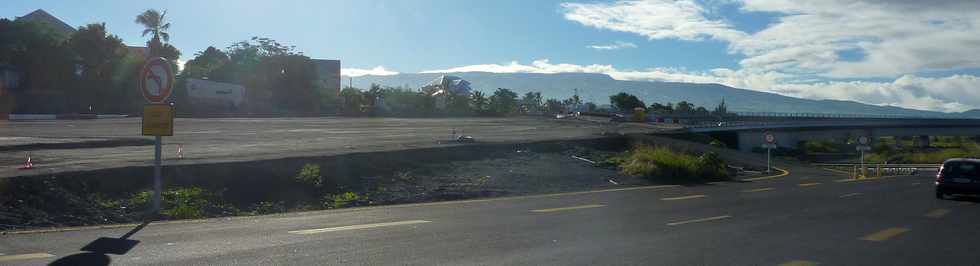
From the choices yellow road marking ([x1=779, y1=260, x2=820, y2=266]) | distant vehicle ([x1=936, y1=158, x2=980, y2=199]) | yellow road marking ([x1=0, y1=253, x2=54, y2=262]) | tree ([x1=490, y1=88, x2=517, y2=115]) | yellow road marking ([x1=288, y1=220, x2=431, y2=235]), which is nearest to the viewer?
yellow road marking ([x1=0, y1=253, x2=54, y2=262])

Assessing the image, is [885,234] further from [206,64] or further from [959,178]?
[206,64]

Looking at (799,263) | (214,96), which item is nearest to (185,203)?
(799,263)

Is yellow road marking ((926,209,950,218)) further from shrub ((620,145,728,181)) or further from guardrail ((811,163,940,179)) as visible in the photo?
guardrail ((811,163,940,179))

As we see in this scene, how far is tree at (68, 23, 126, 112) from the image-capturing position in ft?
219

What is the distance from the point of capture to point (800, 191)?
74.9ft

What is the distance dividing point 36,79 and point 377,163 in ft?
178

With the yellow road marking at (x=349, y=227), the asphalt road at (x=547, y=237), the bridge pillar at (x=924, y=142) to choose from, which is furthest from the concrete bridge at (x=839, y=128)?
the yellow road marking at (x=349, y=227)

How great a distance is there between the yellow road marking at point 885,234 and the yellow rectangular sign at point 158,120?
10.4 m

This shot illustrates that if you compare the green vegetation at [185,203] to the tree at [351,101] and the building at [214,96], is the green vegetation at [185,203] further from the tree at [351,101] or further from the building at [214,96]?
the tree at [351,101]

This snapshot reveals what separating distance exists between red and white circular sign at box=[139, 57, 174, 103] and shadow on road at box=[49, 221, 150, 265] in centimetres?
329

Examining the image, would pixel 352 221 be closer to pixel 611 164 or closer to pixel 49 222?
pixel 49 222

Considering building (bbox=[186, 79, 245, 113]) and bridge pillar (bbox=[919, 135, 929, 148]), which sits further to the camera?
bridge pillar (bbox=[919, 135, 929, 148])

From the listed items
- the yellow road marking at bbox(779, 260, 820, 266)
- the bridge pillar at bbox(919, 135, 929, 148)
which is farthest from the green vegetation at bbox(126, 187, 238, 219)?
the bridge pillar at bbox(919, 135, 929, 148)

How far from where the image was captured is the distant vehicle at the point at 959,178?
20219mm
